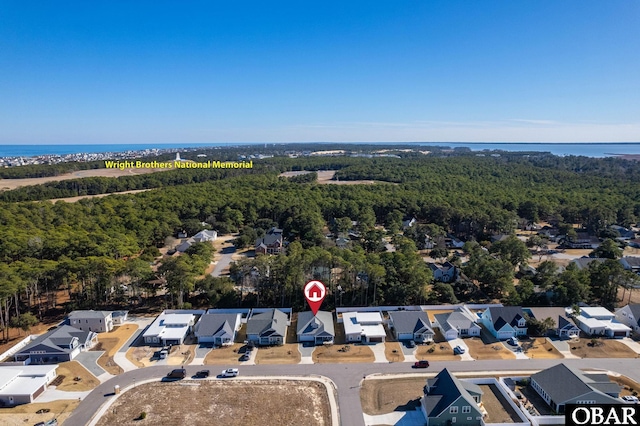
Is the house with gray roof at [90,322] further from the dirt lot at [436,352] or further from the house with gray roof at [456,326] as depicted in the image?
the house with gray roof at [456,326]

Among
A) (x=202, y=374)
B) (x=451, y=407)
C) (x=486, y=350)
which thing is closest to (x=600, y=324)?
(x=486, y=350)

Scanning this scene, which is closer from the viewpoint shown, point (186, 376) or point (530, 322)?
point (186, 376)

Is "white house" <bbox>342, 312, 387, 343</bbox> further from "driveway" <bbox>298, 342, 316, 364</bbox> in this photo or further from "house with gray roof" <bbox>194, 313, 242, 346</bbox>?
"house with gray roof" <bbox>194, 313, 242, 346</bbox>

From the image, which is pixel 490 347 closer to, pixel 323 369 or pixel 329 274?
pixel 323 369

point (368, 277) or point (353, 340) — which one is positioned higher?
point (368, 277)

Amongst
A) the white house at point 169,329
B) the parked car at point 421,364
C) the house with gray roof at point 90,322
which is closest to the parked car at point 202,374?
the white house at point 169,329

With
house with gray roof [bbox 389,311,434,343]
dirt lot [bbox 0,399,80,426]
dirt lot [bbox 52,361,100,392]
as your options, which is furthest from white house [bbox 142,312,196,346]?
house with gray roof [bbox 389,311,434,343]

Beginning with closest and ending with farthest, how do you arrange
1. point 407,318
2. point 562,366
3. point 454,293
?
point 562,366 → point 407,318 → point 454,293

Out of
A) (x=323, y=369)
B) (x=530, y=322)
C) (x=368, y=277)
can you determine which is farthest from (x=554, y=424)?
(x=368, y=277)
